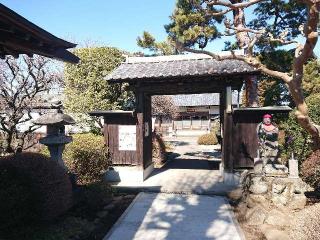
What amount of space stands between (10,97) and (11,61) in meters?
1.91

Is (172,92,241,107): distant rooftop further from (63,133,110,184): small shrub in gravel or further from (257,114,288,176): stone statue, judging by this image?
(257,114,288,176): stone statue

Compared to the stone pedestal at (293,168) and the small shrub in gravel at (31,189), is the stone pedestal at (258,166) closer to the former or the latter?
the stone pedestal at (293,168)

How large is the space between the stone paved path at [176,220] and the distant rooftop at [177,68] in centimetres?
437

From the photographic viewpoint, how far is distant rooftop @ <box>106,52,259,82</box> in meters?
11.2

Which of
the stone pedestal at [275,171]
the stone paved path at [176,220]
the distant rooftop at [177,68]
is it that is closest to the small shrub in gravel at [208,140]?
the distant rooftop at [177,68]

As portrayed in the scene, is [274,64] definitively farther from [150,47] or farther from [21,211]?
[21,211]

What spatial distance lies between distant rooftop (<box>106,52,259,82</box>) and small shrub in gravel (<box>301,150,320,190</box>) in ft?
11.5

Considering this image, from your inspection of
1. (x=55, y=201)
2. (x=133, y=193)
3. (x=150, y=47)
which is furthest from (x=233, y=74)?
(x=150, y=47)

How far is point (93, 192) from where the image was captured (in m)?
9.10

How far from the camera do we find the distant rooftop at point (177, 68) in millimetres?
11242

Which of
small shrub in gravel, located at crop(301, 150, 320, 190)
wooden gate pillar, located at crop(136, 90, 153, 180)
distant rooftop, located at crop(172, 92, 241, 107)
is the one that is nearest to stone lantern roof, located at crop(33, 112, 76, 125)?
wooden gate pillar, located at crop(136, 90, 153, 180)

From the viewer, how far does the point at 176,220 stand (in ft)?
26.8

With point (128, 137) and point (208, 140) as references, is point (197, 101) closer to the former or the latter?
point (208, 140)

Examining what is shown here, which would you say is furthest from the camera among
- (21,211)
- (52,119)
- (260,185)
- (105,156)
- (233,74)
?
(105,156)
